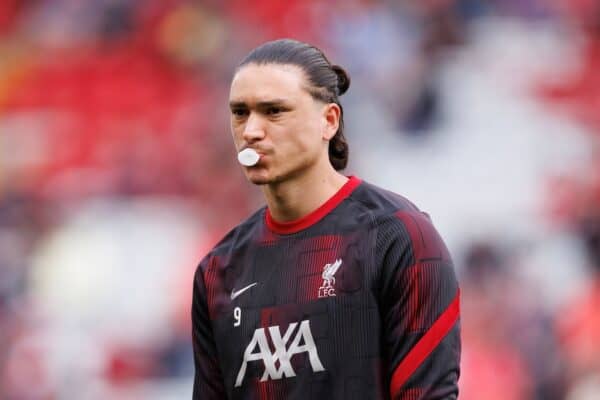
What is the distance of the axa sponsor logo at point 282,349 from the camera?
3.28 metres

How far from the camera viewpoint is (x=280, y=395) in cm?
331

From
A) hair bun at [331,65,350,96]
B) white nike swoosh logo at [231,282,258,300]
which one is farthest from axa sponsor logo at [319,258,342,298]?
hair bun at [331,65,350,96]

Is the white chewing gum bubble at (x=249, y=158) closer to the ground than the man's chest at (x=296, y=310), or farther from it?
farther from it

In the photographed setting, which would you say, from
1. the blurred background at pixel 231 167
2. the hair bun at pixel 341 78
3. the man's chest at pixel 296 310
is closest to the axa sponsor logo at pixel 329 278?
the man's chest at pixel 296 310

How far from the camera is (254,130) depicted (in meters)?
3.29

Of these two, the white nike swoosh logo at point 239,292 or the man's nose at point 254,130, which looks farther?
the white nike swoosh logo at point 239,292

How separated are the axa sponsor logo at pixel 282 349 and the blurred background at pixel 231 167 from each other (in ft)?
14.7

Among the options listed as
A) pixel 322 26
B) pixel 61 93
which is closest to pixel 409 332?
pixel 322 26

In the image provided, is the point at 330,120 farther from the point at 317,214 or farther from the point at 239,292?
the point at 239,292

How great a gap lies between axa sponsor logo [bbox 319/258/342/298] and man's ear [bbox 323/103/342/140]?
0.33 metres

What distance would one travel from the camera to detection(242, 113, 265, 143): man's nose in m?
3.29

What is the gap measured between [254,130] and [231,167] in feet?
18.2

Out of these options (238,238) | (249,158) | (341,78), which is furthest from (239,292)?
(341,78)

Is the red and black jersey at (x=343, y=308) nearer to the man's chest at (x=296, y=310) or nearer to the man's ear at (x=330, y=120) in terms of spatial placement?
the man's chest at (x=296, y=310)
